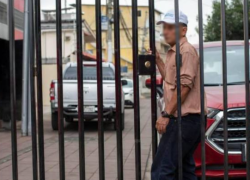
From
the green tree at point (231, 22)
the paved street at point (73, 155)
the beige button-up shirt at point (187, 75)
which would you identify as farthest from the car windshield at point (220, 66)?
the green tree at point (231, 22)

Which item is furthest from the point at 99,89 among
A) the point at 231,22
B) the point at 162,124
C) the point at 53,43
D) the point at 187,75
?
the point at 231,22

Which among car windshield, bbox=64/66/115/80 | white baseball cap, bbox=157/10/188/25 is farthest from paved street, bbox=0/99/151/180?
white baseball cap, bbox=157/10/188/25

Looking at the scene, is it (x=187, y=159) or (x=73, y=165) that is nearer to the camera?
(x=187, y=159)

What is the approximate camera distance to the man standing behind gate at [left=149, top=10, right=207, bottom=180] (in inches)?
129

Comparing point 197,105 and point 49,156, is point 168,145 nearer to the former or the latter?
point 197,105

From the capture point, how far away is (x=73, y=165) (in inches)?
263

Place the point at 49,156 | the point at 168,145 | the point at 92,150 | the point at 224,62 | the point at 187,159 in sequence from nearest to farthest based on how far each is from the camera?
1. the point at 224,62
2. the point at 168,145
3. the point at 187,159
4. the point at 49,156
5. the point at 92,150

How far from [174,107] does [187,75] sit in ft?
0.91

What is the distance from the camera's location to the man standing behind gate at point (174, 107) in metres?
3.27

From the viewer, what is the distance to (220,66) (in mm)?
6289

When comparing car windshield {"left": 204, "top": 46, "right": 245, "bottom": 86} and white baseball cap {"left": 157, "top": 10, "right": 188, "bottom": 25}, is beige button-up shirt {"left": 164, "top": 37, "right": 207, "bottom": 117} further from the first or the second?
car windshield {"left": 204, "top": 46, "right": 245, "bottom": 86}

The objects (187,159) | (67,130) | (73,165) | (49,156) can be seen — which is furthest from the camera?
(67,130)

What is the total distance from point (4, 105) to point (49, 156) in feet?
15.2

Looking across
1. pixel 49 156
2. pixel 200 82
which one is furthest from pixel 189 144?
pixel 49 156
